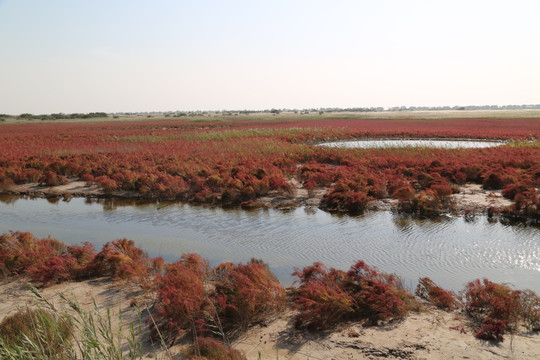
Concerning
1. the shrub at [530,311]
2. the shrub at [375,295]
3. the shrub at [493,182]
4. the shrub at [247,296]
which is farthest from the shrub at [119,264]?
the shrub at [493,182]

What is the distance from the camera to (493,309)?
5.96 meters

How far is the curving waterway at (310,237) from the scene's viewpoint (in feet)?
29.3

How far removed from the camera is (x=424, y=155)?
22859 millimetres

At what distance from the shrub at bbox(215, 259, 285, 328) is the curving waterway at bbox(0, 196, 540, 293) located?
158 cm

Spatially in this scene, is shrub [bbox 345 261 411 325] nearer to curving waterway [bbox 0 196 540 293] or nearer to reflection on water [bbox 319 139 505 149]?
curving waterway [bbox 0 196 540 293]

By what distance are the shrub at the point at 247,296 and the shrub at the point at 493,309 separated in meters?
3.00

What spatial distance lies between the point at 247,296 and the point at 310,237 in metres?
5.36

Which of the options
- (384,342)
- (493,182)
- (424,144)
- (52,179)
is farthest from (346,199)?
(424,144)

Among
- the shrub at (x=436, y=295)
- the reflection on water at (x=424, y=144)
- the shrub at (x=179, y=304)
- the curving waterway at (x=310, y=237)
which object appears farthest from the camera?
the reflection on water at (x=424, y=144)

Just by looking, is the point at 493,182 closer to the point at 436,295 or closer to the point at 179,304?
the point at 436,295

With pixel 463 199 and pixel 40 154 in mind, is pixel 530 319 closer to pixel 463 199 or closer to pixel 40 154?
pixel 463 199

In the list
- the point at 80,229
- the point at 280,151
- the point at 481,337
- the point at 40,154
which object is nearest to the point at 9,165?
the point at 40,154

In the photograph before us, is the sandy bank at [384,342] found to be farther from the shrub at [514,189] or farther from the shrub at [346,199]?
the shrub at [514,189]

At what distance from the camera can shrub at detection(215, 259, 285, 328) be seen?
6125 mm
